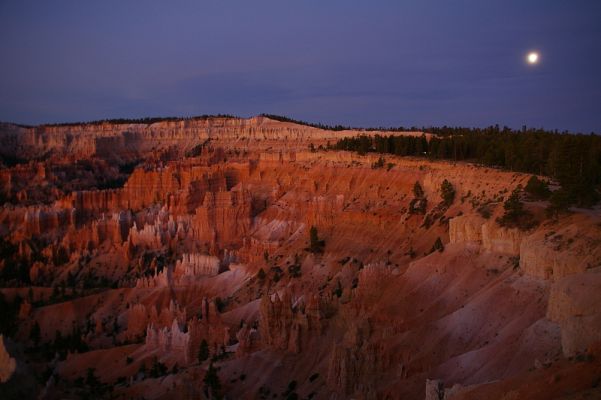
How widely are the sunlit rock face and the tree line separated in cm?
172

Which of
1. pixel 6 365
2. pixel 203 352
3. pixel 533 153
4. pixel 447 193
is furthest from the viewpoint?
pixel 533 153

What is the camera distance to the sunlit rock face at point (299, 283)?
20156 millimetres

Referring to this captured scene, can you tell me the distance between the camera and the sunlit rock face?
2016 cm

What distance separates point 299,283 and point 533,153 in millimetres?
16476

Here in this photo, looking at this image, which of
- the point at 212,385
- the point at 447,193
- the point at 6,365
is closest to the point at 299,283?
the point at 447,193

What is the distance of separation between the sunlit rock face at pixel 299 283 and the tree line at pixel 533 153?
172cm

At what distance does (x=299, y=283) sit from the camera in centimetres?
3969

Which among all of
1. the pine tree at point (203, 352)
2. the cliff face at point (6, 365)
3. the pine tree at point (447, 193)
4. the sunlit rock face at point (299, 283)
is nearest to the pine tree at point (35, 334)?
the sunlit rock face at point (299, 283)

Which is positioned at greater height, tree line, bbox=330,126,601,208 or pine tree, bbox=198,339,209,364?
tree line, bbox=330,126,601,208

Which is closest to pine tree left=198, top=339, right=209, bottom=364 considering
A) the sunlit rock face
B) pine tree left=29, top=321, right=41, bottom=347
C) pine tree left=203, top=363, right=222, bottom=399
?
the sunlit rock face

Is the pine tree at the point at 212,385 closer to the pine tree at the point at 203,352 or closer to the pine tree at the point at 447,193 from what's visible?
the pine tree at the point at 203,352

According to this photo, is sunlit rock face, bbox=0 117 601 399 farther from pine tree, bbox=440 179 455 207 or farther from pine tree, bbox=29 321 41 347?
pine tree, bbox=440 179 455 207

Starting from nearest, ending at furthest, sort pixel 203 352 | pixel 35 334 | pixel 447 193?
pixel 203 352, pixel 447 193, pixel 35 334

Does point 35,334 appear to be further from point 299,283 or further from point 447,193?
point 447,193
